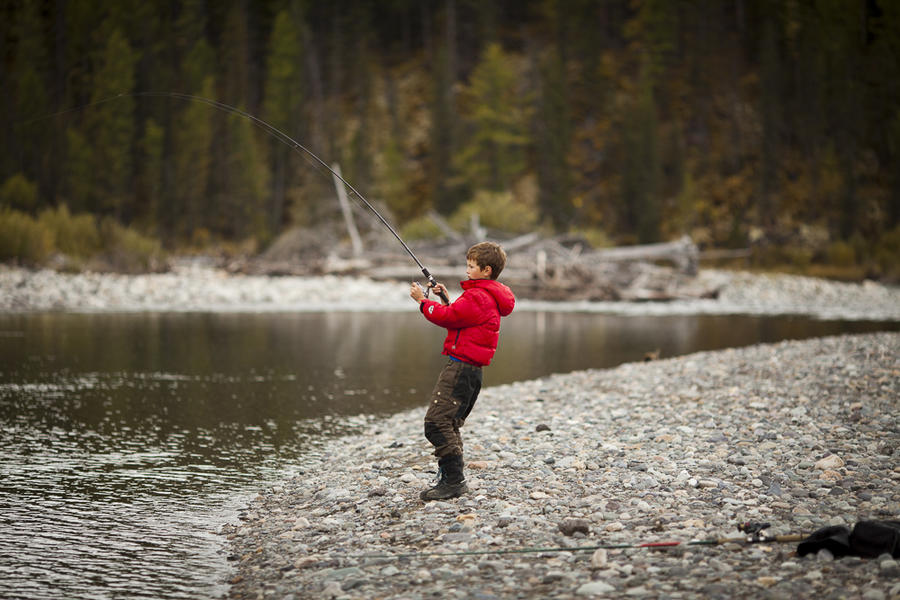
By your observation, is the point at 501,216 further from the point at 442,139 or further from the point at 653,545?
the point at 653,545

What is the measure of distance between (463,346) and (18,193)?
23458 millimetres

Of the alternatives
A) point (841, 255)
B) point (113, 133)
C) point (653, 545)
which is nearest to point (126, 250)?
point (113, 133)

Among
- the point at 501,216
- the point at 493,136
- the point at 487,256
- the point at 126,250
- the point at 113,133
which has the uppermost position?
the point at 493,136

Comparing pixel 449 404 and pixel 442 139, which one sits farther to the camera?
pixel 442 139

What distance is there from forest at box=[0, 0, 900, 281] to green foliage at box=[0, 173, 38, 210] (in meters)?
0.11

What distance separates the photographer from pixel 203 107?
37.9 m

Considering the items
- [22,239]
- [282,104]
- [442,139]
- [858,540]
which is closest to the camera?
[858,540]

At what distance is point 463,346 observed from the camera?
4.84m

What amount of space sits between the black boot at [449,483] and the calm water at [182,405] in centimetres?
125

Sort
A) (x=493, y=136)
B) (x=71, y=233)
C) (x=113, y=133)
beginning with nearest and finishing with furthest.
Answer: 1. (x=71, y=233)
2. (x=113, y=133)
3. (x=493, y=136)

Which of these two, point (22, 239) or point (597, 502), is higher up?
point (22, 239)

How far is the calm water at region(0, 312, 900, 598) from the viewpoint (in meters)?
4.34

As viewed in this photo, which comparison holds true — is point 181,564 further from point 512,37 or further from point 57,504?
point 512,37

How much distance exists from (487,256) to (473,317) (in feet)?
1.22
